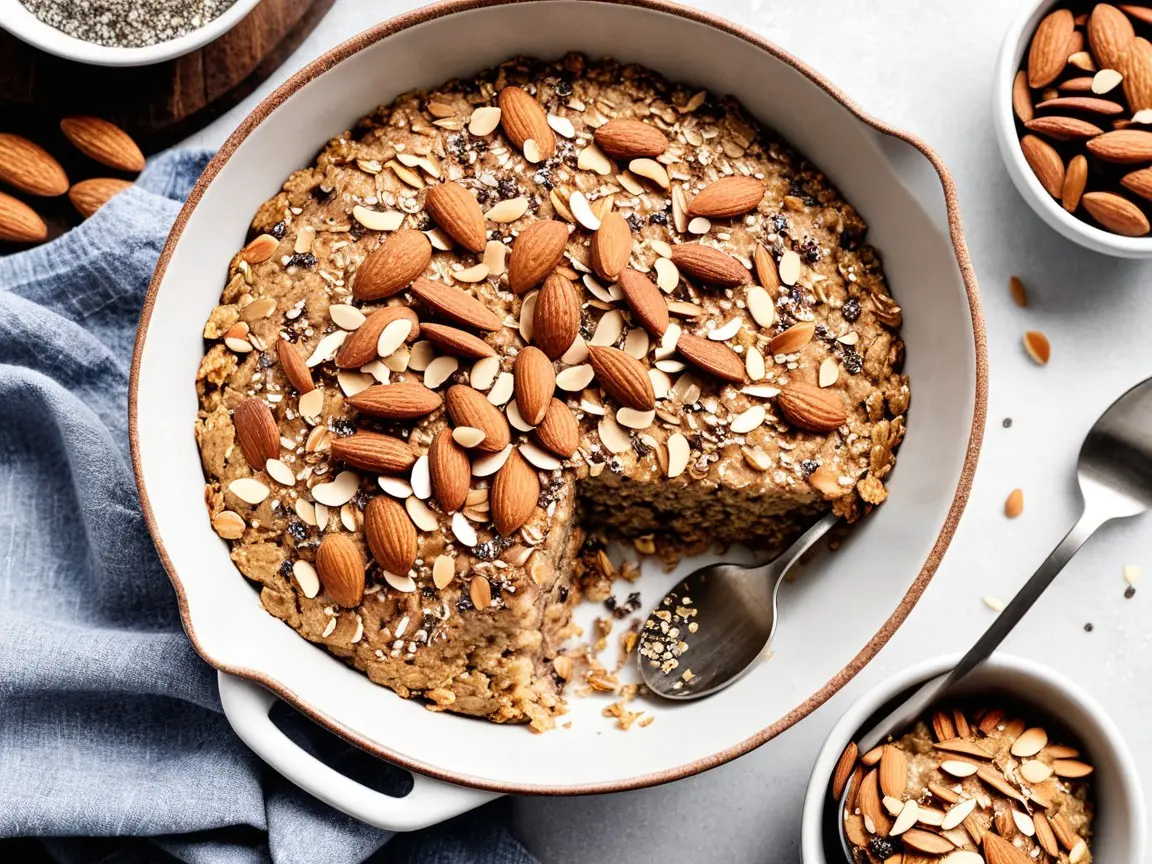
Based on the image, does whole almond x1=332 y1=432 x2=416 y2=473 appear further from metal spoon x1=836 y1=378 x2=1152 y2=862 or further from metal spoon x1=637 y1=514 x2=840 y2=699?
metal spoon x1=836 y1=378 x2=1152 y2=862

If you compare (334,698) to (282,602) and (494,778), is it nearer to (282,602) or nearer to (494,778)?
(282,602)

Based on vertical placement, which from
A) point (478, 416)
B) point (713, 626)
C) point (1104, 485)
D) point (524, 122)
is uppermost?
point (524, 122)

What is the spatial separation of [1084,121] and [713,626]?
4.73ft

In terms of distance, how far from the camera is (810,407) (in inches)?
92.7

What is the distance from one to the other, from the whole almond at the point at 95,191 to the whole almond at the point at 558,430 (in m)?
1.23

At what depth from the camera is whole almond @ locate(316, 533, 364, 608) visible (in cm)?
230

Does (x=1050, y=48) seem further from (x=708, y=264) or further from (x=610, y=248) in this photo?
(x=610, y=248)

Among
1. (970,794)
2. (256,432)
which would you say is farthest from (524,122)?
(970,794)

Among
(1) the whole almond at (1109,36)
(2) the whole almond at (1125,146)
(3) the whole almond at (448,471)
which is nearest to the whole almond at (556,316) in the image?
(3) the whole almond at (448,471)

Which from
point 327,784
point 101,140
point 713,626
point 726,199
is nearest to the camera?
point 327,784

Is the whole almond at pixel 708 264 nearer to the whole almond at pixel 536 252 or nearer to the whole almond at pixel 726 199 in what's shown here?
the whole almond at pixel 726 199

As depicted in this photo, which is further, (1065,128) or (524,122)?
(1065,128)

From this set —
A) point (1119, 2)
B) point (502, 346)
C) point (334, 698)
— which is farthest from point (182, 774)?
point (1119, 2)

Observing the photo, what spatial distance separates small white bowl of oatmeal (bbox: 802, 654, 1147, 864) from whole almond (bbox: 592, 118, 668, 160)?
4.17 feet
